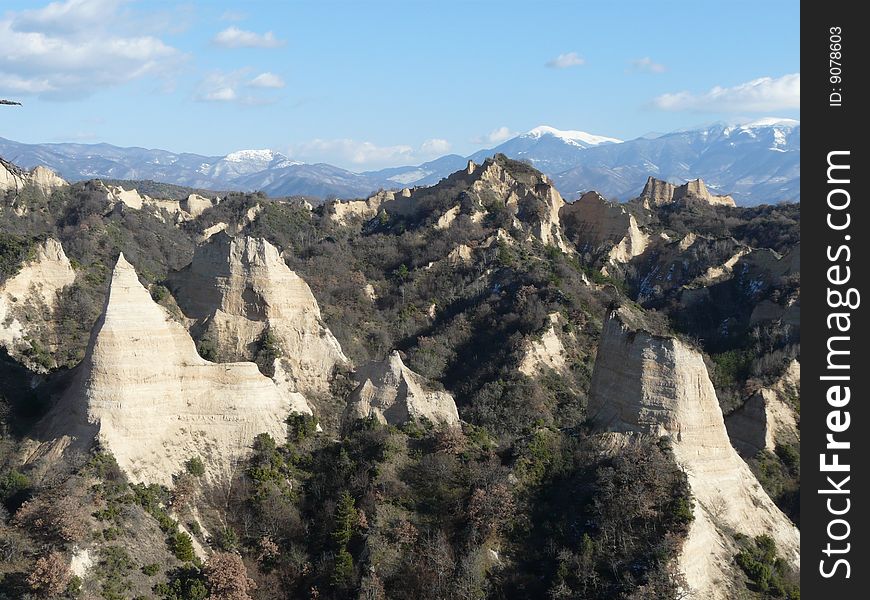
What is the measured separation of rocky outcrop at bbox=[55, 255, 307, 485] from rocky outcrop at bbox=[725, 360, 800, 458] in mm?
21022

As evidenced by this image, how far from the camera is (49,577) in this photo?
18.3 metres

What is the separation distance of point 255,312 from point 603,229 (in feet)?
151

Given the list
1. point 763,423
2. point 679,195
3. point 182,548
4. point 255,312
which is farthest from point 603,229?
point 182,548

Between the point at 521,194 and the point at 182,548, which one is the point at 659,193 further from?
the point at 182,548

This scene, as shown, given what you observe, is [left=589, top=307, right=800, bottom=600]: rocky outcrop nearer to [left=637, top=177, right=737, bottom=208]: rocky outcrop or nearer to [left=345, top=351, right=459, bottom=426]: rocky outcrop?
[left=345, top=351, right=459, bottom=426]: rocky outcrop

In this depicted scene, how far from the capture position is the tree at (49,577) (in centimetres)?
1822

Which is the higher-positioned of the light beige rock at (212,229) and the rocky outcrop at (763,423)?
the light beige rock at (212,229)

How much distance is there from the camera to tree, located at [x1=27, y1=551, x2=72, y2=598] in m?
18.2

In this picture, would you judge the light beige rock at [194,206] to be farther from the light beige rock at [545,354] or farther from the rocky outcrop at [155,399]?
the rocky outcrop at [155,399]

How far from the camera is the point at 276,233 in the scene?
7800 centimetres

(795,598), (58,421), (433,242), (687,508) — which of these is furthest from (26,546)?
(433,242)

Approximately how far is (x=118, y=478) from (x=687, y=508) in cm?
1617

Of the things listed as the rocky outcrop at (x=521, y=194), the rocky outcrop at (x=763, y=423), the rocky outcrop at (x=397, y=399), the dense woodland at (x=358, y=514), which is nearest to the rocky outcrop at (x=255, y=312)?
the dense woodland at (x=358, y=514)

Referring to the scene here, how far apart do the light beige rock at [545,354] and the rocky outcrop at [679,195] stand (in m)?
52.8
